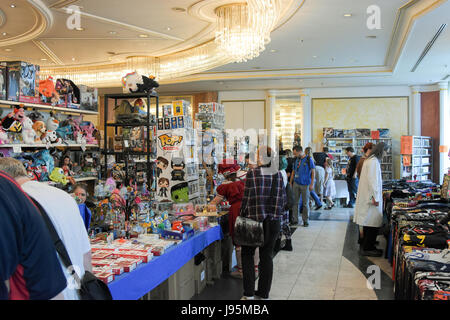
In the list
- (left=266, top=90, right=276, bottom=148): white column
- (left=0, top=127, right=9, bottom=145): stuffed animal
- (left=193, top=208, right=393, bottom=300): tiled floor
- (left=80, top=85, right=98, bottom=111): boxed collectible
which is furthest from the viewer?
(left=266, top=90, right=276, bottom=148): white column

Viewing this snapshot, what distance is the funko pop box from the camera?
4730 millimetres

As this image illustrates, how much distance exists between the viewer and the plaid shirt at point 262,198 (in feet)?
13.1

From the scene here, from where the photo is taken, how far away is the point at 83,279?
2.05 metres

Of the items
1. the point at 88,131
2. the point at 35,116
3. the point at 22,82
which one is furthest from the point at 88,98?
the point at 22,82

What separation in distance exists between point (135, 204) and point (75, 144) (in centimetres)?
224

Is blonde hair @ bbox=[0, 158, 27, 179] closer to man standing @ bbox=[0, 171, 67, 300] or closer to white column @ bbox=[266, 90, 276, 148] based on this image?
man standing @ bbox=[0, 171, 67, 300]

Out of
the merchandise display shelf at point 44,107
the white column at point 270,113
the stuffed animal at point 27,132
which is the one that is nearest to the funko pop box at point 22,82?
the merchandise display shelf at point 44,107

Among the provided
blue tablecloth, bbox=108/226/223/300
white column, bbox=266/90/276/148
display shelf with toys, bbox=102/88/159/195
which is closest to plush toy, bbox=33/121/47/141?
display shelf with toys, bbox=102/88/159/195

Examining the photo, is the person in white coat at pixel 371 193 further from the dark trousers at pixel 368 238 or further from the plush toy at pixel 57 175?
the plush toy at pixel 57 175

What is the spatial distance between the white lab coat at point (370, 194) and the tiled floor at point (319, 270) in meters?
0.58

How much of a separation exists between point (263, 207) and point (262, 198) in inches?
3.4

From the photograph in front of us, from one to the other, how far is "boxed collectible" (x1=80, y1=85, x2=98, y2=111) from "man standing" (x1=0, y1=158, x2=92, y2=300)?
13.2ft

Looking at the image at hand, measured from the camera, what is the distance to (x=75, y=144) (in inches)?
224
